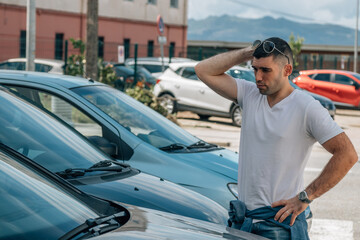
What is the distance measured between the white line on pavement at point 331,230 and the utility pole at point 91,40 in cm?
977

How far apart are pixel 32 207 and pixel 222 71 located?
4.72 ft

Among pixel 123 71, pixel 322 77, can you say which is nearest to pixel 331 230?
pixel 123 71

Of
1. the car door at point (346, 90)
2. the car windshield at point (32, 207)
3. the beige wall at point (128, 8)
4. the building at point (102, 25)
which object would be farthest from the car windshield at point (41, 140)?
the beige wall at point (128, 8)

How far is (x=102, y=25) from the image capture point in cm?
3912

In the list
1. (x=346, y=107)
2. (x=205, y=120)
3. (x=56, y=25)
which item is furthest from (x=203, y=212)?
(x=56, y=25)

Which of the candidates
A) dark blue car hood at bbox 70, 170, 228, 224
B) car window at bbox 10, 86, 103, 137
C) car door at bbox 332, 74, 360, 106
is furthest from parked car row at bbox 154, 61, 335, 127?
dark blue car hood at bbox 70, 170, 228, 224

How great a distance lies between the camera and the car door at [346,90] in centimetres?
2512

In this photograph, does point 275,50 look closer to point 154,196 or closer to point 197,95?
point 154,196

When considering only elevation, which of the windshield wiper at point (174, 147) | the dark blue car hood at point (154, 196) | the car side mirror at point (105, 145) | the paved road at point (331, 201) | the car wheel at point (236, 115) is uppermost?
the car side mirror at point (105, 145)

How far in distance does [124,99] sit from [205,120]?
13.8m

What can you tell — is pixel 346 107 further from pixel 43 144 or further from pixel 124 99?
pixel 43 144

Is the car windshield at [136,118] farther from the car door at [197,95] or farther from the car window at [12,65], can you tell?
the car window at [12,65]

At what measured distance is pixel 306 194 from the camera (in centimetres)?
364

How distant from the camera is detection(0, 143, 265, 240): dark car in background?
3062 mm
